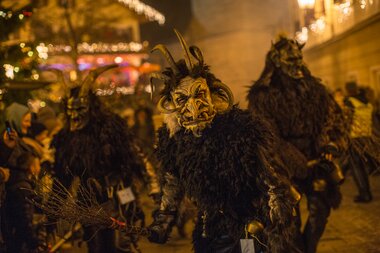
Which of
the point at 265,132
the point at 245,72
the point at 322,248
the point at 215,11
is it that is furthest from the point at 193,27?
the point at 265,132

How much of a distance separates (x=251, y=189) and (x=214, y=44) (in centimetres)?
3340

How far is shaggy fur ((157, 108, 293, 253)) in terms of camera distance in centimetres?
380

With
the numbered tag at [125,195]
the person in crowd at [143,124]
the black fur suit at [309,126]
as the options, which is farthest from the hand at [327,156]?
the person in crowd at [143,124]

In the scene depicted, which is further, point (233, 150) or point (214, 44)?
point (214, 44)

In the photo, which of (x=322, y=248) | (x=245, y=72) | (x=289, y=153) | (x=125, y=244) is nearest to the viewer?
(x=289, y=153)

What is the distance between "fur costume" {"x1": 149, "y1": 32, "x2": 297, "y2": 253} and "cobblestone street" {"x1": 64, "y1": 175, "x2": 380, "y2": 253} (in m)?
3.13

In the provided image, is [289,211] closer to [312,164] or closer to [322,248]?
[312,164]

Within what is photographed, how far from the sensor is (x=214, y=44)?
121 ft

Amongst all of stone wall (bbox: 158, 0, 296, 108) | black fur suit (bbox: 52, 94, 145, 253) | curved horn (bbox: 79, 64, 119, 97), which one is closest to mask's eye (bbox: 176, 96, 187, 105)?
black fur suit (bbox: 52, 94, 145, 253)

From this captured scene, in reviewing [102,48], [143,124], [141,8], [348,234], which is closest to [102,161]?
[348,234]

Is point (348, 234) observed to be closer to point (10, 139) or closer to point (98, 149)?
point (98, 149)

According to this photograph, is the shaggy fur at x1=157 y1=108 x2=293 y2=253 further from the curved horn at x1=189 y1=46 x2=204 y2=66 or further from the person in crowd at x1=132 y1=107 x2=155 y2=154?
the person in crowd at x1=132 y1=107 x2=155 y2=154

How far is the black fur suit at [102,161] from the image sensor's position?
595 centimetres

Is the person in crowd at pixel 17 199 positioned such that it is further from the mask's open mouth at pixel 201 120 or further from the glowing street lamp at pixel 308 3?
the glowing street lamp at pixel 308 3
